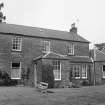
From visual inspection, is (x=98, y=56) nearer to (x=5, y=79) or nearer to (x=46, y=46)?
(x=46, y=46)

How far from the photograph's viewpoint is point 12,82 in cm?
2394

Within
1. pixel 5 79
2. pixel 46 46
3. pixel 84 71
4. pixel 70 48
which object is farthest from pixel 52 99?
pixel 70 48

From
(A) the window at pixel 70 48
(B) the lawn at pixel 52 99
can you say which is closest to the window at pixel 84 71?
(A) the window at pixel 70 48

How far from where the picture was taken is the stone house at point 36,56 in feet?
76.7

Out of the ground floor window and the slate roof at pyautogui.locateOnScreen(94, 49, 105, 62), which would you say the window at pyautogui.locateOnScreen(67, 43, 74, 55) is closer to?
the ground floor window

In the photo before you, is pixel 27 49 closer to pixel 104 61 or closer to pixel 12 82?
pixel 12 82

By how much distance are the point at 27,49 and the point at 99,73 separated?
38.6 feet

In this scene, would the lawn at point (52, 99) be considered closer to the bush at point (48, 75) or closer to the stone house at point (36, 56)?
the bush at point (48, 75)

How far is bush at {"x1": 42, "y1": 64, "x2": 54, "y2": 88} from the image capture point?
72.3 ft

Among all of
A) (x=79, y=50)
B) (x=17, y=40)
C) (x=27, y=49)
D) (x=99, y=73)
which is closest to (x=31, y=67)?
(x=27, y=49)

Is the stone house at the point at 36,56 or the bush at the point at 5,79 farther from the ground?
the stone house at the point at 36,56

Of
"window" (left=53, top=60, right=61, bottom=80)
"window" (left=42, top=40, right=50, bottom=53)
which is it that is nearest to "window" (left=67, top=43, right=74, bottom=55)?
"window" (left=42, top=40, right=50, bottom=53)

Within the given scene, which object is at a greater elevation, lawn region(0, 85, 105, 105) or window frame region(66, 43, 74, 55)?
window frame region(66, 43, 74, 55)

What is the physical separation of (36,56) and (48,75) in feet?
15.9
